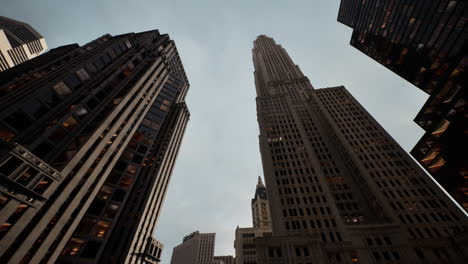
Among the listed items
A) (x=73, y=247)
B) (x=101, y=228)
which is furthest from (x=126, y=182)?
(x=73, y=247)

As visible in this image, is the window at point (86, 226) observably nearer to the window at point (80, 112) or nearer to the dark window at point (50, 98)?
the window at point (80, 112)

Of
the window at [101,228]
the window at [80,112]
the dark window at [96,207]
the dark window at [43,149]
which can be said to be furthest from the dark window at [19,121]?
the window at [101,228]

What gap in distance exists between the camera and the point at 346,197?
55.1m

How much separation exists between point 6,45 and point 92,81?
3076 inches

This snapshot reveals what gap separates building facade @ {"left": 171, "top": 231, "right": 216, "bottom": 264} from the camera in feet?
472

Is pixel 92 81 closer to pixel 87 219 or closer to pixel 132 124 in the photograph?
pixel 132 124

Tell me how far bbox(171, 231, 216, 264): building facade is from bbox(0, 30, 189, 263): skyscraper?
342 ft

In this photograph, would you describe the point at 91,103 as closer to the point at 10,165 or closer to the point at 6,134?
the point at 6,134

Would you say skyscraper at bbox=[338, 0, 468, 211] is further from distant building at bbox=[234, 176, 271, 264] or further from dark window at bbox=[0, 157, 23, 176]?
dark window at bbox=[0, 157, 23, 176]

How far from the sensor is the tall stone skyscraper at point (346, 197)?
38312 millimetres

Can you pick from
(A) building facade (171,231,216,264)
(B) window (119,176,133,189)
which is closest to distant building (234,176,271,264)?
(B) window (119,176,133,189)

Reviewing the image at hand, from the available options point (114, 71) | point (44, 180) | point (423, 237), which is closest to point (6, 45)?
point (114, 71)

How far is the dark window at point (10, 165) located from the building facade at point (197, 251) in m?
153

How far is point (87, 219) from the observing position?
131 ft
